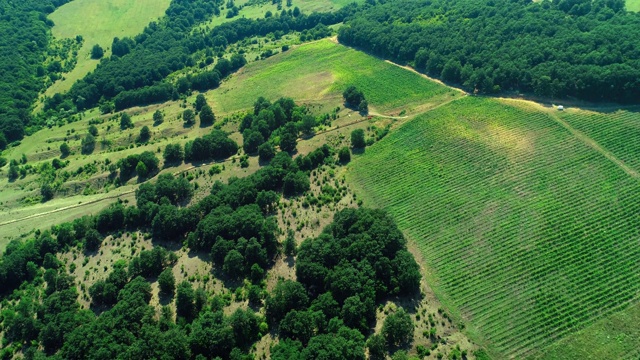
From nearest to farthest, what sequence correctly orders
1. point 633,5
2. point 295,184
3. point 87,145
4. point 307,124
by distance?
point 295,184, point 307,124, point 87,145, point 633,5

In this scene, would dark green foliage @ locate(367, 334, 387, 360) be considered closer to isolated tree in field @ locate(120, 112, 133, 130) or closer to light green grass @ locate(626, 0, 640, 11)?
isolated tree in field @ locate(120, 112, 133, 130)

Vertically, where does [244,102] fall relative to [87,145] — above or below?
above

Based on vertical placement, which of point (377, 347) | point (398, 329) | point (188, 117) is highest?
point (188, 117)

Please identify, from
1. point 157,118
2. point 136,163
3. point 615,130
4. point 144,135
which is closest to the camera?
point 615,130

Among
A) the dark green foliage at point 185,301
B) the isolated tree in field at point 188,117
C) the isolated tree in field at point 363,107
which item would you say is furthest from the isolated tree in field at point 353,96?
the dark green foliage at point 185,301

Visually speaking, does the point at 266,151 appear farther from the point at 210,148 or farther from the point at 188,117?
the point at 188,117

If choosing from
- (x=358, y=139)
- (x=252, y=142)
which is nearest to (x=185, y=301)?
(x=252, y=142)
